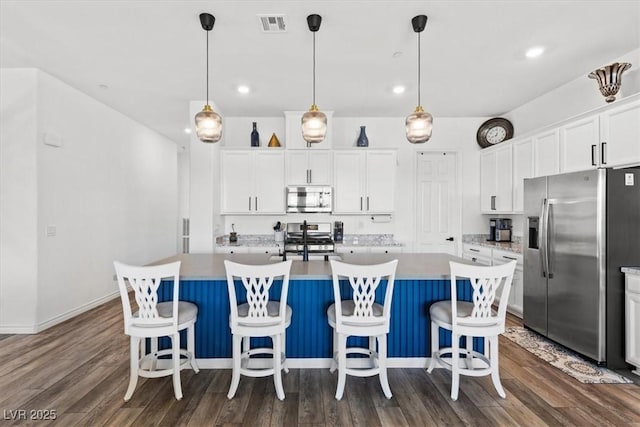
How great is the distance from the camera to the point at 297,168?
4863 mm

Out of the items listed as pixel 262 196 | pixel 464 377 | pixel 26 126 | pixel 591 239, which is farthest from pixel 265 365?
pixel 26 126

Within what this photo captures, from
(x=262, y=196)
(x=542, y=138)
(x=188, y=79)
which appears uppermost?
(x=188, y=79)

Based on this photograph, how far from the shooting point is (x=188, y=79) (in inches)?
148

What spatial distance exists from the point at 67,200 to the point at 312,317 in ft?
11.5

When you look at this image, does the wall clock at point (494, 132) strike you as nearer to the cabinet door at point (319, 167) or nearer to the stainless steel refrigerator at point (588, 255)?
the stainless steel refrigerator at point (588, 255)

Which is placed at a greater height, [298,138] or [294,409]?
[298,138]

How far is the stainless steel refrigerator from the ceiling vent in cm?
303

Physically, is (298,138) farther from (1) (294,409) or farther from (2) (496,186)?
(1) (294,409)

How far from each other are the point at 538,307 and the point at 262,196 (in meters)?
3.79

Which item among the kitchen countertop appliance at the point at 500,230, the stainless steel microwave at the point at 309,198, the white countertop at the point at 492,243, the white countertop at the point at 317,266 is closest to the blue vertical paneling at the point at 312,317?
the white countertop at the point at 317,266

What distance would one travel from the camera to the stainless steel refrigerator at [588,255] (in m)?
2.75

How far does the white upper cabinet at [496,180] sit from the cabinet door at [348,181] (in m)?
1.96

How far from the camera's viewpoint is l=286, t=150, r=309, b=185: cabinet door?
4852 millimetres

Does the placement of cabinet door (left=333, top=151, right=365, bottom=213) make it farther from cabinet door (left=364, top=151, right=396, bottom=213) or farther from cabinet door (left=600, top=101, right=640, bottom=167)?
cabinet door (left=600, top=101, right=640, bottom=167)
